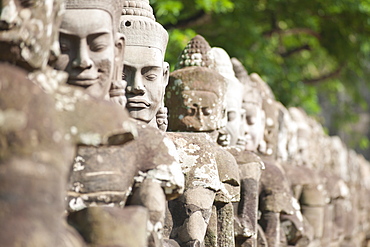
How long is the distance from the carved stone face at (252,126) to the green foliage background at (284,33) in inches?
77.1

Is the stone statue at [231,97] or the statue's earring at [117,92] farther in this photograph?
the stone statue at [231,97]

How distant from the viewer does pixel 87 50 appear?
3.33m

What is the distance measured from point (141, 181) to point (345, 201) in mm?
8280

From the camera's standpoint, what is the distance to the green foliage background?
1005 cm

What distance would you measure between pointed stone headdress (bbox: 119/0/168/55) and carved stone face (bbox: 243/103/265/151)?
2610mm

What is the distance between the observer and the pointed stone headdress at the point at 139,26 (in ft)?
14.0

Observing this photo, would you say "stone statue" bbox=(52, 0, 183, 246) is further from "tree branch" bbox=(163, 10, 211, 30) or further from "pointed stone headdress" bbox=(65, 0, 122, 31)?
"tree branch" bbox=(163, 10, 211, 30)

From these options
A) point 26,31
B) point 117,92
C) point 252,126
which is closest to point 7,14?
point 26,31

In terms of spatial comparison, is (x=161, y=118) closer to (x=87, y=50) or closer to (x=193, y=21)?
(x=87, y=50)

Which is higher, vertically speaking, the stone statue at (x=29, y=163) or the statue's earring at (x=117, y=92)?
the statue's earring at (x=117, y=92)

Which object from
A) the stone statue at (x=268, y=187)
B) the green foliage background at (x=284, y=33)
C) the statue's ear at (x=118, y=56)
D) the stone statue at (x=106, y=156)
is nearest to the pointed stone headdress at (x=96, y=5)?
the stone statue at (x=106, y=156)

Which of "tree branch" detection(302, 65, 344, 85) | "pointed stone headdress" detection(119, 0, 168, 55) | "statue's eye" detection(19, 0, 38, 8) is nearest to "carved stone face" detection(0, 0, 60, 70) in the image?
"statue's eye" detection(19, 0, 38, 8)

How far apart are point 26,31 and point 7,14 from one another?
0.10 metres

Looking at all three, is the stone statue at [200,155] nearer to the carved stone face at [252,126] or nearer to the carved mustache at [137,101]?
the carved mustache at [137,101]
